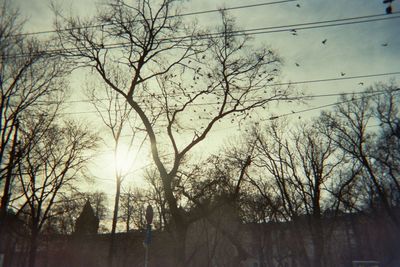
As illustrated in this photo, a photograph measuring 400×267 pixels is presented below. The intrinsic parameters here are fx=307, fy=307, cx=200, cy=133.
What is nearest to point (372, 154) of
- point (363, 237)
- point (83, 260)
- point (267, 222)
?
point (267, 222)

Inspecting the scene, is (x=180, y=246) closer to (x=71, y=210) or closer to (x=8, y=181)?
(x=8, y=181)

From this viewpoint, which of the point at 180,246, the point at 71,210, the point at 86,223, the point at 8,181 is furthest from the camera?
the point at 86,223

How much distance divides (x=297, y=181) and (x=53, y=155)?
67.4ft

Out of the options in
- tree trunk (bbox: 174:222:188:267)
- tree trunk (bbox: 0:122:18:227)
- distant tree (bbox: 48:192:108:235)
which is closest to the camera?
tree trunk (bbox: 174:222:188:267)

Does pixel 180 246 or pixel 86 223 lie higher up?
pixel 86 223

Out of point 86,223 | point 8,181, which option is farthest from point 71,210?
point 86,223

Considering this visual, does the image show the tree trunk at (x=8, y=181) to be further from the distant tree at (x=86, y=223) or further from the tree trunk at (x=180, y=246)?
the distant tree at (x=86, y=223)

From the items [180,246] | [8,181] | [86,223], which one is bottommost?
[180,246]

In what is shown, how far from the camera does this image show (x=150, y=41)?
45.7 feet

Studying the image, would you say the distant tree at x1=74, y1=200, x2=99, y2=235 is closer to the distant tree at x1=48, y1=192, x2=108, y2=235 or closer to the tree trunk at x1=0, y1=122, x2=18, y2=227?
the distant tree at x1=48, y1=192, x2=108, y2=235

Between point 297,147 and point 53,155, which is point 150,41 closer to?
point 53,155

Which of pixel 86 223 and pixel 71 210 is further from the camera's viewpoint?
pixel 86 223

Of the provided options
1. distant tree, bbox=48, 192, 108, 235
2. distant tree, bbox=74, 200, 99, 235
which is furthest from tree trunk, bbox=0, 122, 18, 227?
distant tree, bbox=74, 200, 99, 235

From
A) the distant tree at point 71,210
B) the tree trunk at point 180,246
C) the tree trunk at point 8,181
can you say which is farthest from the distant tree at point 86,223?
the tree trunk at point 180,246
